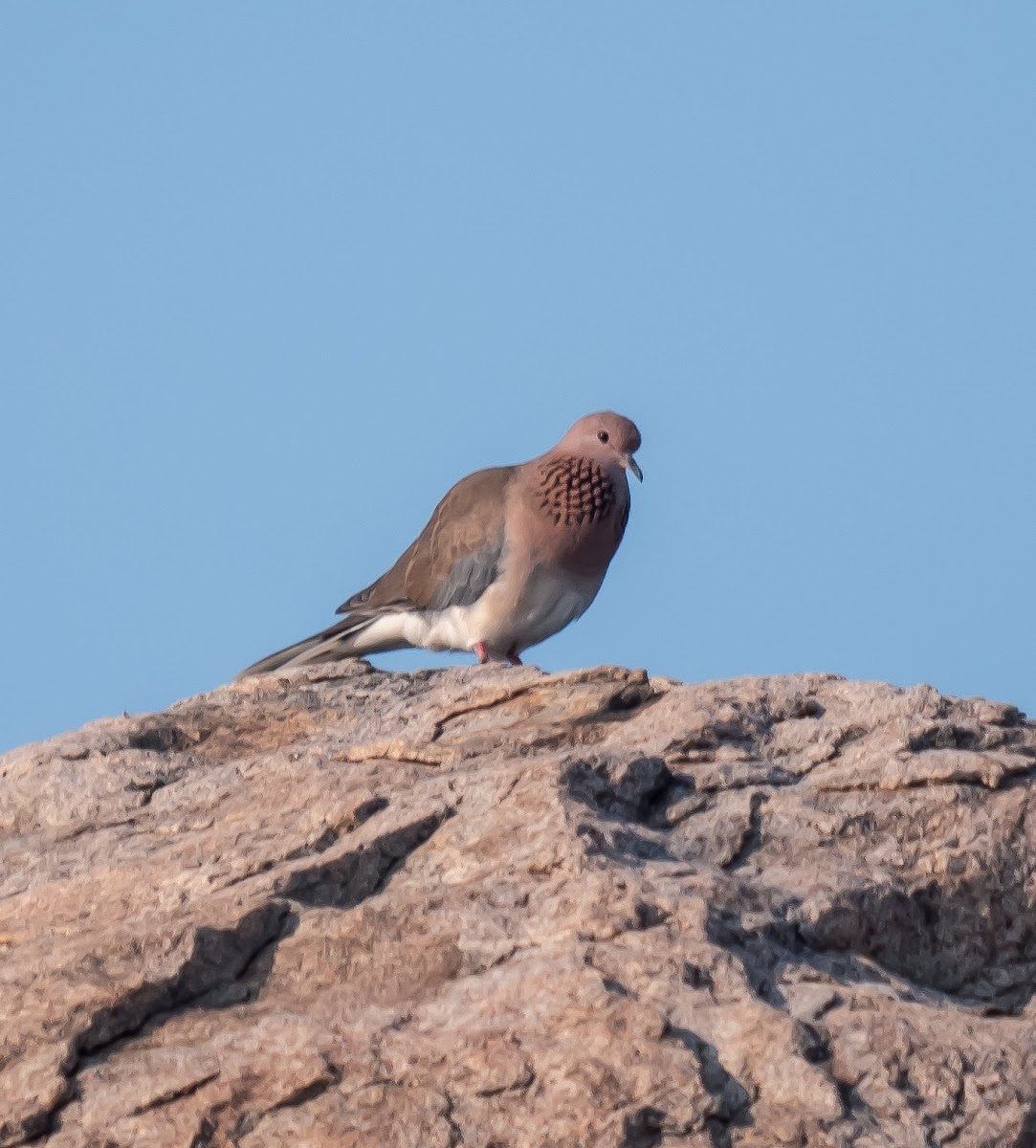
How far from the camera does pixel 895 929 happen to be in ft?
13.5

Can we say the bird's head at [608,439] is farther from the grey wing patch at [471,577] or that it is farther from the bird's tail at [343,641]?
the bird's tail at [343,641]

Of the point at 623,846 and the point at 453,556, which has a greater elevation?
the point at 453,556

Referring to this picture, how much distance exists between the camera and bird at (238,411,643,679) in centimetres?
813

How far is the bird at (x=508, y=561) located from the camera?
26.7 ft

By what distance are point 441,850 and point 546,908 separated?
1.39 ft

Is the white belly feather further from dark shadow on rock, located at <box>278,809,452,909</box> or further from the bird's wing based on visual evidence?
dark shadow on rock, located at <box>278,809,452,909</box>

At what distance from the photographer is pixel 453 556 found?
8.31 metres

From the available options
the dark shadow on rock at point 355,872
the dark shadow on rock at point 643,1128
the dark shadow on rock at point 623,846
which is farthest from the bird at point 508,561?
the dark shadow on rock at point 643,1128

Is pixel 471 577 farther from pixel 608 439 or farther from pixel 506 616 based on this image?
pixel 608 439

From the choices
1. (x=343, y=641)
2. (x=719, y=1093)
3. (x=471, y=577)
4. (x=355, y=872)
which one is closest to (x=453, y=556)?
(x=471, y=577)

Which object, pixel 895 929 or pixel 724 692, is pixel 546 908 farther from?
pixel 724 692

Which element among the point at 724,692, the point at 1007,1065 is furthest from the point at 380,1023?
the point at 724,692

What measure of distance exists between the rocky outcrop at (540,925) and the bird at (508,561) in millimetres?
2803

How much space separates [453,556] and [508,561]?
0.95 ft
